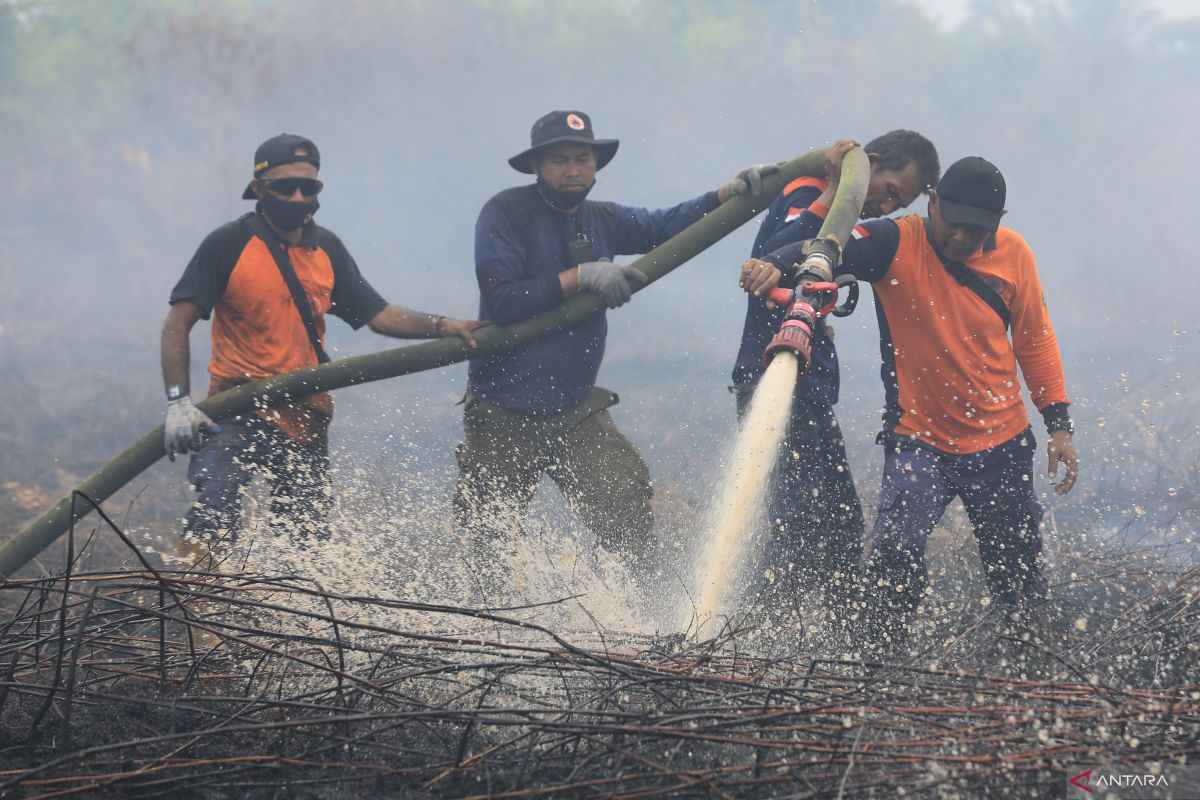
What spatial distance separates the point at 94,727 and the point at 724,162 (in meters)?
22.5

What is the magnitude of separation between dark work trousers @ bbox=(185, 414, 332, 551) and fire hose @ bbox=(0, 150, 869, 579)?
0.56 ft

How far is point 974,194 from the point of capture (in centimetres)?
362

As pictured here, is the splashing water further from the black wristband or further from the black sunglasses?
the black sunglasses

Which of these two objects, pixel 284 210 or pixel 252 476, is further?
pixel 284 210

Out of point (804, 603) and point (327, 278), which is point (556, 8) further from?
point (804, 603)

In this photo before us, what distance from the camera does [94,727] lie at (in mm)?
2381

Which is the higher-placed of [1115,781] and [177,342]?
[177,342]

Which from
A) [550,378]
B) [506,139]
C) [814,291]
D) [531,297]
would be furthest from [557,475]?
[506,139]

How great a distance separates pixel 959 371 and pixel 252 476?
3195mm

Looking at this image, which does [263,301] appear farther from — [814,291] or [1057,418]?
[1057,418]

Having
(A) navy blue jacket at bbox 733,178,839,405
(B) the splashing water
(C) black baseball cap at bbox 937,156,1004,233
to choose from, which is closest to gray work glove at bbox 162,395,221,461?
(B) the splashing water

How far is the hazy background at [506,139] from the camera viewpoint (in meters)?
15.8

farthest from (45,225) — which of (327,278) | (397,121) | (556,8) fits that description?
(327,278)

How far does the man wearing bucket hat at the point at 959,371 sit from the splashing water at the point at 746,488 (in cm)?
51
